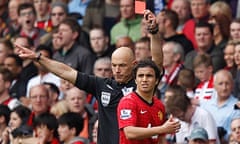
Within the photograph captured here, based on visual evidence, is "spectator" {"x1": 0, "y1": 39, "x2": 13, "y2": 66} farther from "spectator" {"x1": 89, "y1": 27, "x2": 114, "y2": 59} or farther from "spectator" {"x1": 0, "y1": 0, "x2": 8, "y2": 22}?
"spectator" {"x1": 0, "y1": 0, "x2": 8, "y2": 22}

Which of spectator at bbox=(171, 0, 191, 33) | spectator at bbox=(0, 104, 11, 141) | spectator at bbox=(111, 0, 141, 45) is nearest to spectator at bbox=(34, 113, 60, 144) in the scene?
spectator at bbox=(0, 104, 11, 141)

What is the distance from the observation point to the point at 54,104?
1714cm

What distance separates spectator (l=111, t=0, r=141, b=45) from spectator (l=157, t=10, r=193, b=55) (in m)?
0.68

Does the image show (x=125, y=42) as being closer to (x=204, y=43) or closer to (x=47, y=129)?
(x=204, y=43)

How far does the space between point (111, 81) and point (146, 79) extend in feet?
3.79

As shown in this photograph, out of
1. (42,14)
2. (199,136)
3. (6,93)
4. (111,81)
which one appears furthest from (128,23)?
(111,81)

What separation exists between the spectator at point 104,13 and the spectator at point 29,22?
1257 mm

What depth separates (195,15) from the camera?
58.4 feet

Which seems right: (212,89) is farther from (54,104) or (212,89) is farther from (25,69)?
(25,69)

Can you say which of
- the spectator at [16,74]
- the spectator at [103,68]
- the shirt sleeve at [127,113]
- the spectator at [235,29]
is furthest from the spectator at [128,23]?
the shirt sleeve at [127,113]

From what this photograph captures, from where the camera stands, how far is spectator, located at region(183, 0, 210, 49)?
17.7m

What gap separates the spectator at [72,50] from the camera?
58.4 feet

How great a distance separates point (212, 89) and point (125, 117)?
463cm

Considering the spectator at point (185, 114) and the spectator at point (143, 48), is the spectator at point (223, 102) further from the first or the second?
the spectator at point (143, 48)
